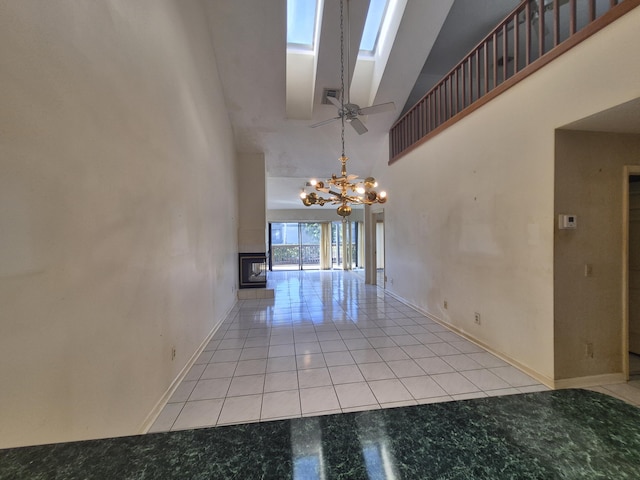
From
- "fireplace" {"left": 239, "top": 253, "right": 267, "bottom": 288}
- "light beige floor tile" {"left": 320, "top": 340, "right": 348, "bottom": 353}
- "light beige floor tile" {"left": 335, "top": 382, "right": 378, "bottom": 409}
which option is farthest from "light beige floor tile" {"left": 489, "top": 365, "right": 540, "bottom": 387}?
"fireplace" {"left": 239, "top": 253, "right": 267, "bottom": 288}

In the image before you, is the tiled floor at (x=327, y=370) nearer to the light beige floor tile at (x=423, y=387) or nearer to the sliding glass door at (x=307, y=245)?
the light beige floor tile at (x=423, y=387)

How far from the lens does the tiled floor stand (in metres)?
2.29

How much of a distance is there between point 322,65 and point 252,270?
174 inches

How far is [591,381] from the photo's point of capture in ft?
8.31

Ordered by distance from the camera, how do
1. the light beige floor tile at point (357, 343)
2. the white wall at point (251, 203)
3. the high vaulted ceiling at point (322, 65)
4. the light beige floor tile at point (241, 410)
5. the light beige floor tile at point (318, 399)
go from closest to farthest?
the light beige floor tile at point (241, 410)
the light beige floor tile at point (318, 399)
the light beige floor tile at point (357, 343)
the high vaulted ceiling at point (322, 65)
the white wall at point (251, 203)

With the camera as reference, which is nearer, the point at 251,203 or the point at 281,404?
the point at 281,404

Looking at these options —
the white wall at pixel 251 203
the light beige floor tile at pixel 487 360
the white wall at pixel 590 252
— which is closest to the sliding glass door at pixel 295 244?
the white wall at pixel 251 203

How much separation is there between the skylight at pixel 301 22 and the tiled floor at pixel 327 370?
15.8 feet

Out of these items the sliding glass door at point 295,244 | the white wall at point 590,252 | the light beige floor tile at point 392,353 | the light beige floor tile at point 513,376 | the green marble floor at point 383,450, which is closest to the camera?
the green marble floor at point 383,450

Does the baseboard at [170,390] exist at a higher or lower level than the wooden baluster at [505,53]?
lower

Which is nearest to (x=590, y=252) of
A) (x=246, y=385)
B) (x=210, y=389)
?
(x=246, y=385)

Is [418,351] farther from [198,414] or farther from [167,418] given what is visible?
[167,418]

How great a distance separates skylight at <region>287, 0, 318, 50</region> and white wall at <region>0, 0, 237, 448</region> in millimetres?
2159

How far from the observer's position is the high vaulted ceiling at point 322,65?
12.5 ft
